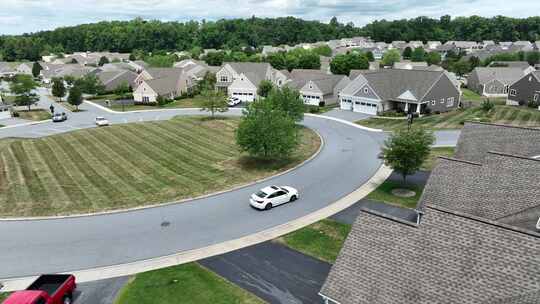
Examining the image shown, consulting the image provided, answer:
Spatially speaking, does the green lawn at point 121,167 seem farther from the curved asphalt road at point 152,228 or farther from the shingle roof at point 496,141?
the shingle roof at point 496,141

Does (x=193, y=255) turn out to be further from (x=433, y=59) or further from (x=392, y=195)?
(x=433, y=59)

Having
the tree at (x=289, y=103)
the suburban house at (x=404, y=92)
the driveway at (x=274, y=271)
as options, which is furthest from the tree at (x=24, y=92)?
the driveway at (x=274, y=271)

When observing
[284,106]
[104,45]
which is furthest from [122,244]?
[104,45]

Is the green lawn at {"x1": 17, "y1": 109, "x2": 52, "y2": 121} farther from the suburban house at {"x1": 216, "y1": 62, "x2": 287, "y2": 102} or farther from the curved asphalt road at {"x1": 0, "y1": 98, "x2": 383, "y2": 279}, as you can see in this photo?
the curved asphalt road at {"x1": 0, "y1": 98, "x2": 383, "y2": 279}

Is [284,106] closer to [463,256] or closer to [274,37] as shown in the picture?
[463,256]

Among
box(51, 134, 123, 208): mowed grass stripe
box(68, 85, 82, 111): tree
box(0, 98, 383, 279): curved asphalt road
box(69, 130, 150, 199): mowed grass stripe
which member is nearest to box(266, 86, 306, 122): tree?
box(0, 98, 383, 279): curved asphalt road

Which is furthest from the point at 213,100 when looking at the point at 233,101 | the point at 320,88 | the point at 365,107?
the point at 365,107
